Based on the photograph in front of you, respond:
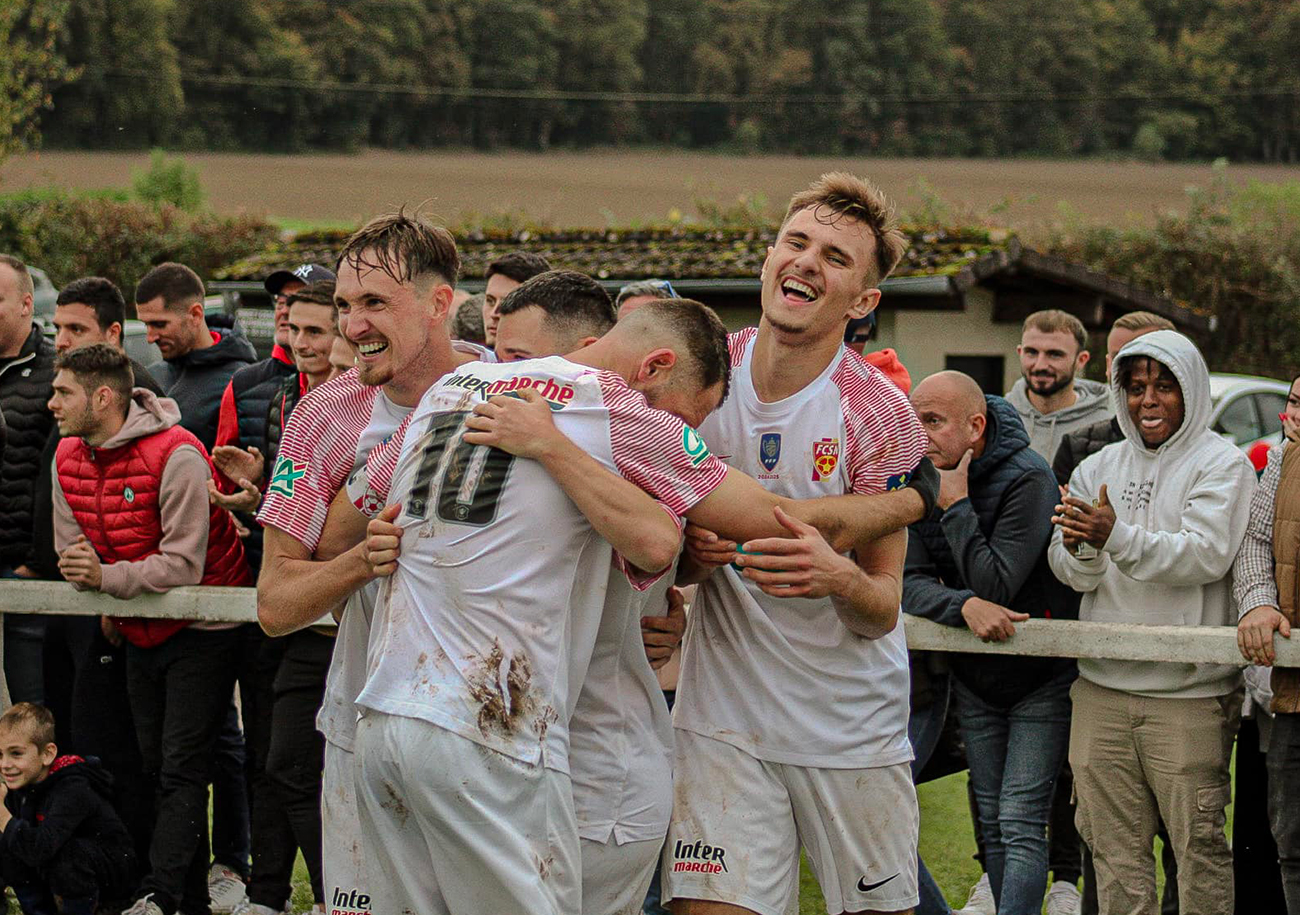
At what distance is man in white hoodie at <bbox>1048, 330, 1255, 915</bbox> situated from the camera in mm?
4910

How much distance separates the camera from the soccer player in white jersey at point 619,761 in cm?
363

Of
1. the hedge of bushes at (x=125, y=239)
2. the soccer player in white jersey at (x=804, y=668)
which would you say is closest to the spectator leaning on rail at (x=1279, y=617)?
the soccer player in white jersey at (x=804, y=668)

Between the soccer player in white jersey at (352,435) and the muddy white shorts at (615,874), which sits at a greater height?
the soccer player in white jersey at (352,435)

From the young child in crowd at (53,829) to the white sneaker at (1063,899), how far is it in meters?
3.62

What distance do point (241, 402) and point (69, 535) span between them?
0.88 metres

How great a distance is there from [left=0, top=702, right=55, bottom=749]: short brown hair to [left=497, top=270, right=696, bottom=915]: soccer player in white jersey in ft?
9.06

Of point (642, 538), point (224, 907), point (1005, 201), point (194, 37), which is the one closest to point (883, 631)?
point (642, 538)

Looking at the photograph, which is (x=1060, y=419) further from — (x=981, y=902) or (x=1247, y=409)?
(x=1247, y=409)

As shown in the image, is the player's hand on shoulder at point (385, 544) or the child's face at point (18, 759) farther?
the child's face at point (18, 759)

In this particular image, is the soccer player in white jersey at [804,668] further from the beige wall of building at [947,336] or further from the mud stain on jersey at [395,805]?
the beige wall of building at [947,336]

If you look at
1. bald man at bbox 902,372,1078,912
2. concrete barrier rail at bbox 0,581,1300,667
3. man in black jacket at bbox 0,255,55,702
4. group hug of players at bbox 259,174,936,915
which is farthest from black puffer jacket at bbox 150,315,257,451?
bald man at bbox 902,372,1078,912

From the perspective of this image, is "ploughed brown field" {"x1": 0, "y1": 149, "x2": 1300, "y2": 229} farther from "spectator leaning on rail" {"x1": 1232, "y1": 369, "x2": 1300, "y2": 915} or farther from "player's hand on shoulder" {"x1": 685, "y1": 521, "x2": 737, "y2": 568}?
"player's hand on shoulder" {"x1": 685, "y1": 521, "x2": 737, "y2": 568}

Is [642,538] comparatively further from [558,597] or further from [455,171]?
[455,171]

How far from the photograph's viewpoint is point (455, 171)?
54219 mm
